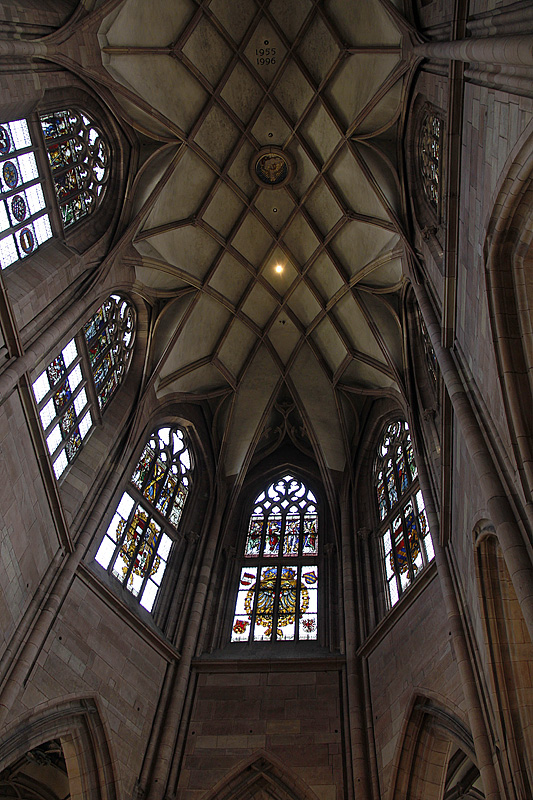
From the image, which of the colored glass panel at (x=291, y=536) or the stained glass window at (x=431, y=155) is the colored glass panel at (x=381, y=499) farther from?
the stained glass window at (x=431, y=155)

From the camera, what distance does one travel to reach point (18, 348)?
9.57 meters

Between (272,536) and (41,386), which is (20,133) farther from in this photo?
(272,536)

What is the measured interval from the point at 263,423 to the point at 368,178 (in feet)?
21.7

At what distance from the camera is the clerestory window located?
10.5 m

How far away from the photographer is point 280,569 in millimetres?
14586

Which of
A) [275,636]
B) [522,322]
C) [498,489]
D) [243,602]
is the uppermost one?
[243,602]

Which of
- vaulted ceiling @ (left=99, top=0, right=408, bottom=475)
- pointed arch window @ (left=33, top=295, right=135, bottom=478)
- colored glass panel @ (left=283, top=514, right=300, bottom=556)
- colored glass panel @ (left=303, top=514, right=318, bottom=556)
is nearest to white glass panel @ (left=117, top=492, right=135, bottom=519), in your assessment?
pointed arch window @ (left=33, top=295, right=135, bottom=478)

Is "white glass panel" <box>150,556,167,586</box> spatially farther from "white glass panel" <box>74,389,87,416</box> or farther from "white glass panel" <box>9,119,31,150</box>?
"white glass panel" <box>9,119,31,150</box>

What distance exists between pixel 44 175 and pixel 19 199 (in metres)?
1.01

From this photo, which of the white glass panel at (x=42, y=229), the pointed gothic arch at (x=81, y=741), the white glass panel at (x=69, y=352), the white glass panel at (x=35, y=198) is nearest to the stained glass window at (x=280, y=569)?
the pointed gothic arch at (x=81, y=741)

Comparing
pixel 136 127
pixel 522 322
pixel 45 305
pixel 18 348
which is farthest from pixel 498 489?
pixel 136 127

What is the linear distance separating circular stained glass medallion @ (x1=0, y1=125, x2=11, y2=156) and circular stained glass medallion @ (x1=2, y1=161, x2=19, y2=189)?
0.19m

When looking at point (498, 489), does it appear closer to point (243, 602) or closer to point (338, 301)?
point (243, 602)

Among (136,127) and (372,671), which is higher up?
(136,127)
